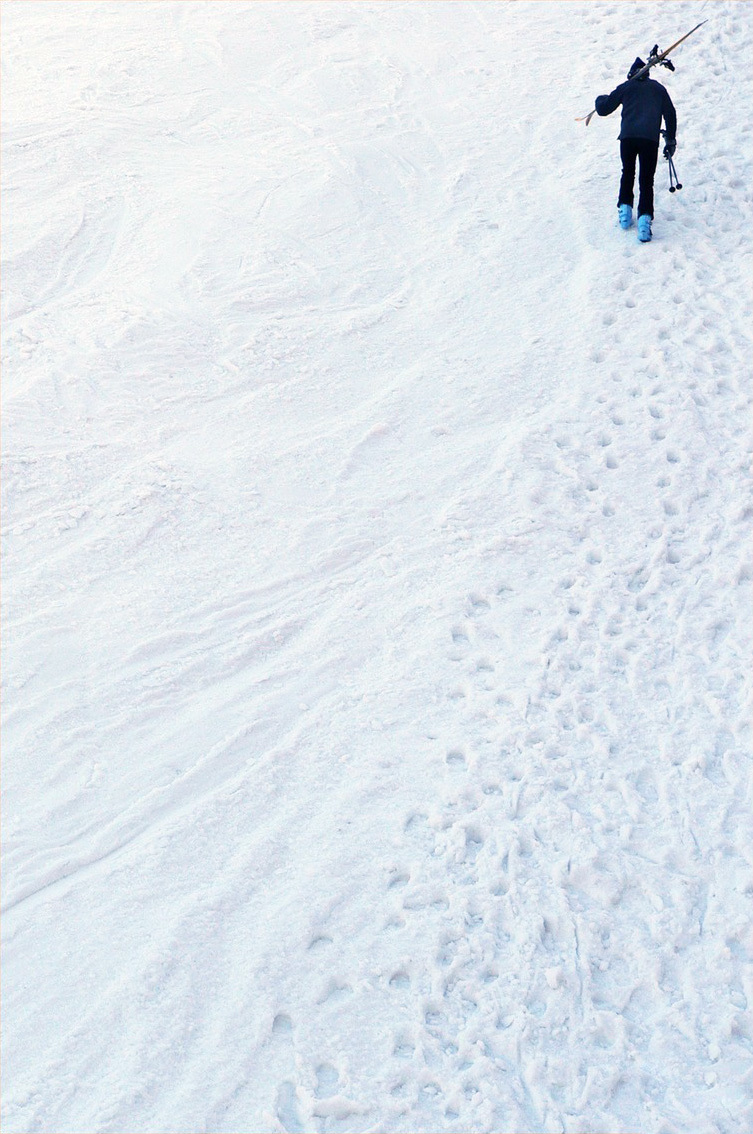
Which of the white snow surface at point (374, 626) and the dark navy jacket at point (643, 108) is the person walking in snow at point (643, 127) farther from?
the white snow surface at point (374, 626)

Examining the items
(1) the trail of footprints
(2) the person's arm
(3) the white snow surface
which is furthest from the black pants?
(1) the trail of footprints

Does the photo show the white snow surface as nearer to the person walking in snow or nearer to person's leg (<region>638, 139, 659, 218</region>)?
person's leg (<region>638, 139, 659, 218</region>)

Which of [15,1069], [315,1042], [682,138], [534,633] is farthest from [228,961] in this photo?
[682,138]

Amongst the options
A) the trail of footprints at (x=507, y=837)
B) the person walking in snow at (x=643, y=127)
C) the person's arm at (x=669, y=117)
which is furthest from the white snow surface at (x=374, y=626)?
the person's arm at (x=669, y=117)

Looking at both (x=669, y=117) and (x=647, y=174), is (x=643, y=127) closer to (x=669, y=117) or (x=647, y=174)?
(x=669, y=117)

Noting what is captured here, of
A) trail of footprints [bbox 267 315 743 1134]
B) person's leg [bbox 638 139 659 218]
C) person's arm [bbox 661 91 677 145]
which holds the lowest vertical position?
trail of footprints [bbox 267 315 743 1134]
